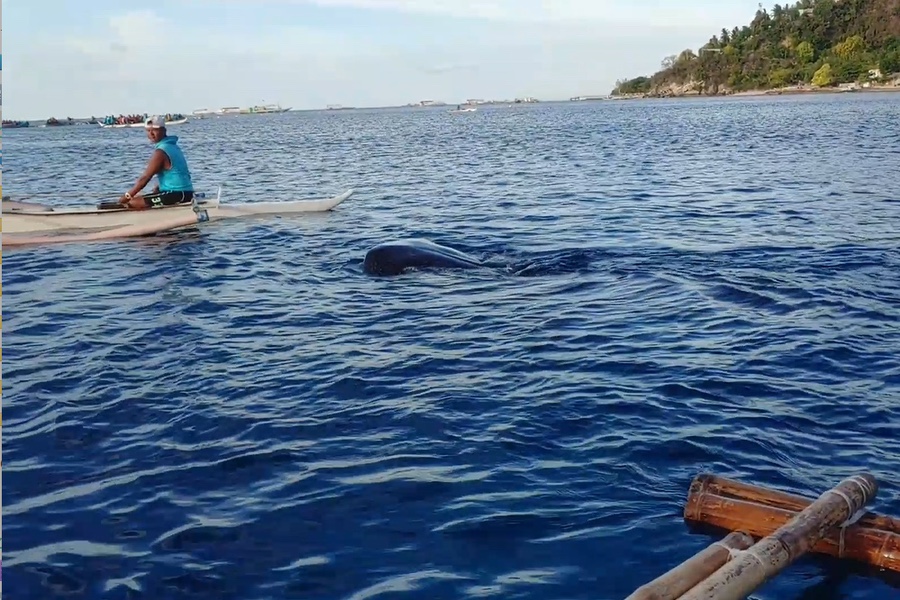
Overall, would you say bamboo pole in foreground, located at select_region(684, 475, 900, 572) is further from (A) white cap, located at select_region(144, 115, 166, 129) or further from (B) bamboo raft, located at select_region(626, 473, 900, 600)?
(A) white cap, located at select_region(144, 115, 166, 129)

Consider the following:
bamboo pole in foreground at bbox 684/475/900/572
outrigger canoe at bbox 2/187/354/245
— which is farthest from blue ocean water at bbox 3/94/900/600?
outrigger canoe at bbox 2/187/354/245

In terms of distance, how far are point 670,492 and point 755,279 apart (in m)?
7.83

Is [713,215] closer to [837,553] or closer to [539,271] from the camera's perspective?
[539,271]

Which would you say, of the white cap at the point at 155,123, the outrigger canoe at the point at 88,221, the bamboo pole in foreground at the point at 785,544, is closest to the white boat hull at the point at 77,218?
the outrigger canoe at the point at 88,221

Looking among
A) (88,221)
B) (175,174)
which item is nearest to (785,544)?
(175,174)

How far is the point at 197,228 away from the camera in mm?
20719

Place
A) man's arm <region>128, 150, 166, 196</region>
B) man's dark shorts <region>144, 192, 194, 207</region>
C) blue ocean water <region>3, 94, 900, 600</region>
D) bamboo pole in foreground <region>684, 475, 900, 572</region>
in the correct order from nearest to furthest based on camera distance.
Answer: bamboo pole in foreground <region>684, 475, 900, 572</region>, blue ocean water <region>3, 94, 900, 600</region>, man's arm <region>128, 150, 166, 196</region>, man's dark shorts <region>144, 192, 194, 207</region>

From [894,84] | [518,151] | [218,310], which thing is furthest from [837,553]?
[894,84]

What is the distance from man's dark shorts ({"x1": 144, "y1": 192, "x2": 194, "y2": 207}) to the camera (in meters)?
19.6

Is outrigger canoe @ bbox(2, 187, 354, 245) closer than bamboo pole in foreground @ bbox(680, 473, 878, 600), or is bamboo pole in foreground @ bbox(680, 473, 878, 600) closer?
bamboo pole in foreground @ bbox(680, 473, 878, 600)

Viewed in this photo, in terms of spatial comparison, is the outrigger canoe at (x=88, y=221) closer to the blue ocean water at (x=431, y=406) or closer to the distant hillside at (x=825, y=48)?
the blue ocean water at (x=431, y=406)

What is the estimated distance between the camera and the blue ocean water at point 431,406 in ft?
20.6

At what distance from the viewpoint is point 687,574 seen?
495 centimetres

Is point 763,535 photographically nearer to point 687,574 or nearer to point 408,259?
point 687,574
